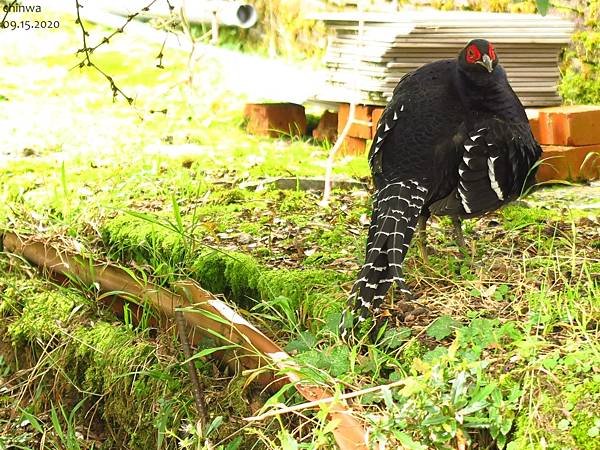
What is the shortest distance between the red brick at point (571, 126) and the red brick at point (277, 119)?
236 centimetres

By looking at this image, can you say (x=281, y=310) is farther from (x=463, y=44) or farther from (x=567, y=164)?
(x=463, y=44)

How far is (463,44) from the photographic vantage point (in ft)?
21.1

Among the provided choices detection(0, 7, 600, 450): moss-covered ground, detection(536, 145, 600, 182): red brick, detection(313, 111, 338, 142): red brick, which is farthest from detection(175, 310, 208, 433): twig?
detection(313, 111, 338, 142): red brick

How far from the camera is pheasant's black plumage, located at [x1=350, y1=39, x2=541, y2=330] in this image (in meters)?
4.16

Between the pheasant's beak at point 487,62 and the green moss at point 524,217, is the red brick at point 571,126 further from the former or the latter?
the pheasant's beak at point 487,62

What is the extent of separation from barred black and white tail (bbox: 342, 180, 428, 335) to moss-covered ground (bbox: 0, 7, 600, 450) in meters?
0.16

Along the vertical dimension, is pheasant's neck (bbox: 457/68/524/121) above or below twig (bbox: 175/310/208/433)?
above

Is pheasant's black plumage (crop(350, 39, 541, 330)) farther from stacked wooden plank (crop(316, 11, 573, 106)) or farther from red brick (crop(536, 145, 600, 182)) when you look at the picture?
stacked wooden plank (crop(316, 11, 573, 106))

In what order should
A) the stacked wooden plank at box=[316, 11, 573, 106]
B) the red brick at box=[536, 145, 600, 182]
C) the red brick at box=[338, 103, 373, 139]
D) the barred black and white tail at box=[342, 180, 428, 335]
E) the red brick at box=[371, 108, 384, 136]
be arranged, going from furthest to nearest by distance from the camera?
1. the red brick at box=[338, 103, 373, 139]
2. the red brick at box=[371, 108, 384, 136]
3. the stacked wooden plank at box=[316, 11, 573, 106]
4. the red brick at box=[536, 145, 600, 182]
5. the barred black and white tail at box=[342, 180, 428, 335]

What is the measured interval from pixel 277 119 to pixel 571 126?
104 inches

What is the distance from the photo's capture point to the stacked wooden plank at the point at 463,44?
6336mm

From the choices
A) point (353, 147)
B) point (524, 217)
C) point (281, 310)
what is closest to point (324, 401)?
point (281, 310)

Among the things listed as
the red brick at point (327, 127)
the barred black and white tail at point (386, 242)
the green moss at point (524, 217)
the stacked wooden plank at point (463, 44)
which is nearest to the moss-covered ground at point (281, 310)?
the green moss at point (524, 217)

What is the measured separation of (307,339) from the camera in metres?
3.77
